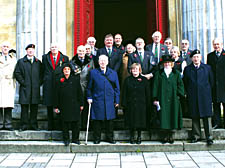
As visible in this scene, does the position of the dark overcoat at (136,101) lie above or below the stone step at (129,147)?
above

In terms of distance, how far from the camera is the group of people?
563 centimetres

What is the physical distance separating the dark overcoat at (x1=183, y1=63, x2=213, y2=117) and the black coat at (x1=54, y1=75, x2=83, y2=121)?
7.27ft

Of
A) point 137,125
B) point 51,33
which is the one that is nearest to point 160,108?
point 137,125

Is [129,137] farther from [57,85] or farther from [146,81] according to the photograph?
[57,85]

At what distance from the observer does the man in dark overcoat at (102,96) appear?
5.68m

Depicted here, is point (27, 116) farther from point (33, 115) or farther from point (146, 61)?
point (146, 61)

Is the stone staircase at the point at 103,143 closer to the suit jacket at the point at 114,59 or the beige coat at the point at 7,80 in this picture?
the beige coat at the point at 7,80

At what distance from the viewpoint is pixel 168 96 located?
566 cm

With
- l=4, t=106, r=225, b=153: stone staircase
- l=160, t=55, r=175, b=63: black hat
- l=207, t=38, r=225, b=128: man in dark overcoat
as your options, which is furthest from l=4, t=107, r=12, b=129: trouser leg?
l=207, t=38, r=225, b=128: man in dark overcoat

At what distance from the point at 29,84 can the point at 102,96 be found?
1696 millimetres

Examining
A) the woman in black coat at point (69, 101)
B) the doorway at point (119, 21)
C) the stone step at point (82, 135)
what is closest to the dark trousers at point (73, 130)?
the woman in black coat at point (69, 101)

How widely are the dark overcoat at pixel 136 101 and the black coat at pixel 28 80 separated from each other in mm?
1957

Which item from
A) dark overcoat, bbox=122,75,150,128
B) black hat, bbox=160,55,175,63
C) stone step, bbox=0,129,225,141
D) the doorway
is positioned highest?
the doorway

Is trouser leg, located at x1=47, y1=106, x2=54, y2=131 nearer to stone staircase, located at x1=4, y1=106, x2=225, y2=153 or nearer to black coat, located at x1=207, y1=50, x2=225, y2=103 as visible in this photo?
stone staircase, located at x1=4, y1=106, x2=225, y2=153
